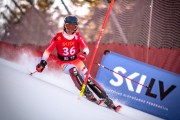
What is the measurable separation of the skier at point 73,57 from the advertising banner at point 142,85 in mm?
838

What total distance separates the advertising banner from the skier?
84 centimetres

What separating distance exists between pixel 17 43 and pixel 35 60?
0.91 metres

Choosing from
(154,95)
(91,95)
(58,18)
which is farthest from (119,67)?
(58,18)

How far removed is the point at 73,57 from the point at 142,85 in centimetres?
144

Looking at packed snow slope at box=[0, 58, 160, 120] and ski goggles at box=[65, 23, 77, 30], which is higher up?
ski goggles at box=[65, 23, 77, 30]

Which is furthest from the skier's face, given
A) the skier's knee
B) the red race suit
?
the skier's knee

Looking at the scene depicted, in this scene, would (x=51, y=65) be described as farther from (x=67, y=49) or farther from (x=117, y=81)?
(x=117, y=81)

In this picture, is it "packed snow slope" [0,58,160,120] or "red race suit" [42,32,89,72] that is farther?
"red race suit" [42,32,89,72]

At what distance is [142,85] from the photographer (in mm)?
4895

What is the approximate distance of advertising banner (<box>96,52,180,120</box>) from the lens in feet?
16.0

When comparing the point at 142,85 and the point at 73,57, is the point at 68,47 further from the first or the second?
the point at 142,85

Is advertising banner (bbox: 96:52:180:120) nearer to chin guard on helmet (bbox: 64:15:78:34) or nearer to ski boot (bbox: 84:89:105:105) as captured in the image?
ski boot (bbox: 84:89:105:105)

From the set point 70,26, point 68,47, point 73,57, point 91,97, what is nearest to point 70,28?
point 70,26

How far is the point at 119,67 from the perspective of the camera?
5.00m
